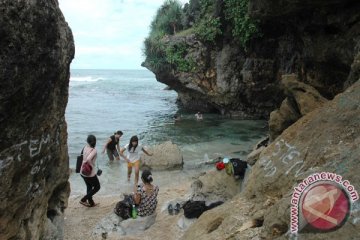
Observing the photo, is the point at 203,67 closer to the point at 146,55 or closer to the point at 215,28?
the point at 215,28

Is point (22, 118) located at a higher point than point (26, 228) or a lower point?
higher

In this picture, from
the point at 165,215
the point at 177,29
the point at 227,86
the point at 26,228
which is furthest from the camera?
the point at 177,29

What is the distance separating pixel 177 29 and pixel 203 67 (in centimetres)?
399

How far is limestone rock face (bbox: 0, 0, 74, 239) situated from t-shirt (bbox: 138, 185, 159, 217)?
203cm

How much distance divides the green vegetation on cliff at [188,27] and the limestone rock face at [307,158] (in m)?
15.1

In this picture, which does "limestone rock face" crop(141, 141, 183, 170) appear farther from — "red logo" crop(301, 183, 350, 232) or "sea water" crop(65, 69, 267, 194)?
"red logo" crop(301, 183, 350, 232)

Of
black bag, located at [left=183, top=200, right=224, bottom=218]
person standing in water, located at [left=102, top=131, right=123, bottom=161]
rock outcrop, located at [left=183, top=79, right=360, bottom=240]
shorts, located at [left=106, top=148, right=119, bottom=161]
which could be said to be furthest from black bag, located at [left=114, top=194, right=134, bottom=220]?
shorts, located at [left=106, top=148, right=119, bottom=161]

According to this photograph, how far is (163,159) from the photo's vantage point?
46.4ft

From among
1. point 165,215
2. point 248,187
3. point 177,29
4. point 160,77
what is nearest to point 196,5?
point 177,29

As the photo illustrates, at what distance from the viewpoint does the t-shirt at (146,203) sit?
26.3 feet

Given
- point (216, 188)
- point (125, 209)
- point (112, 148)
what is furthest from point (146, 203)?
point (112, 148)

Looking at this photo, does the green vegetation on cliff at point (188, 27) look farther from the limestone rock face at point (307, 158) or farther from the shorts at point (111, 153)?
the limestone rock face at point (307, 158)

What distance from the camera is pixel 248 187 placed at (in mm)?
5914

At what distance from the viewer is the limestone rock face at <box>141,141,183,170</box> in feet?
46.0
